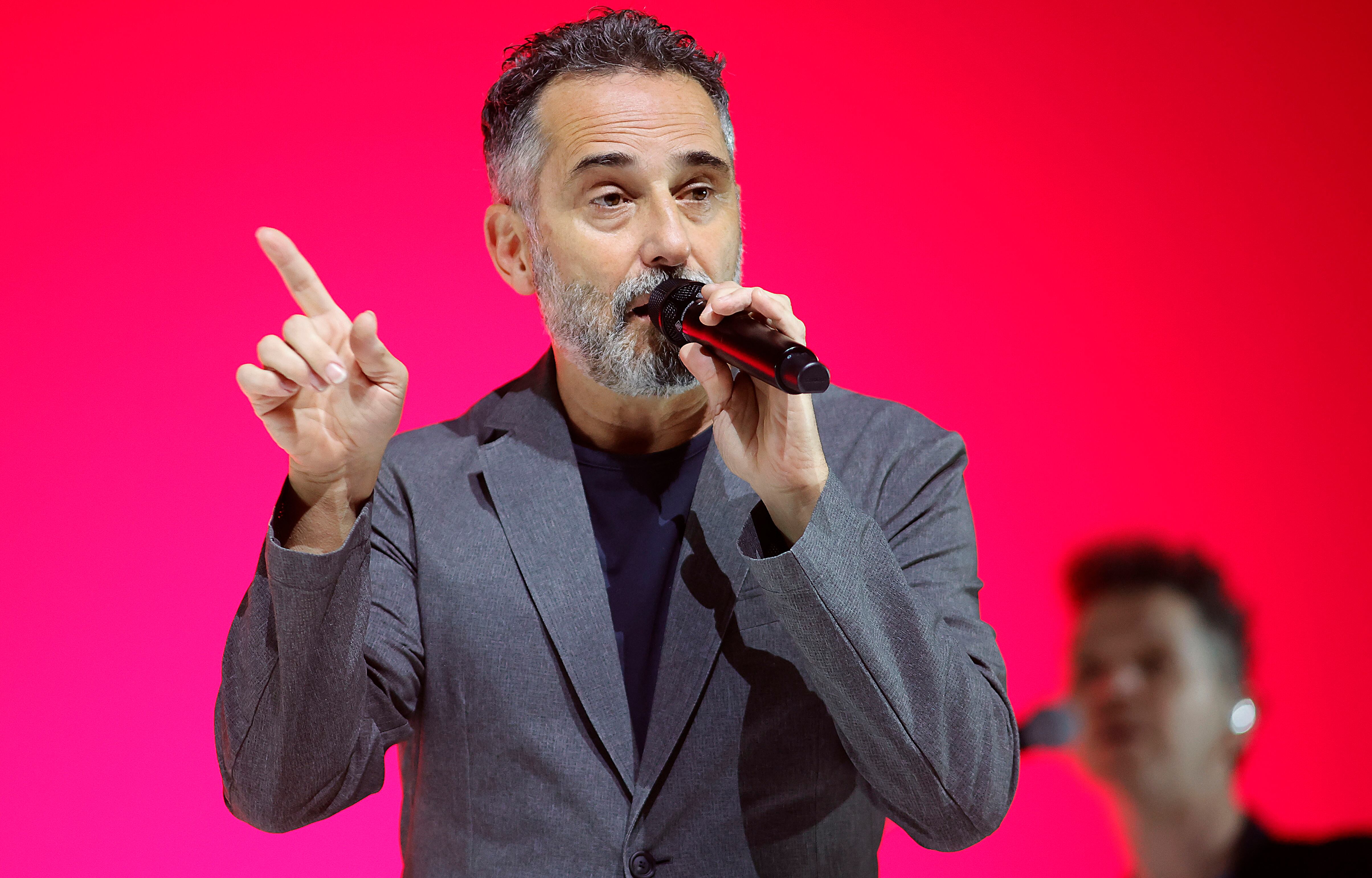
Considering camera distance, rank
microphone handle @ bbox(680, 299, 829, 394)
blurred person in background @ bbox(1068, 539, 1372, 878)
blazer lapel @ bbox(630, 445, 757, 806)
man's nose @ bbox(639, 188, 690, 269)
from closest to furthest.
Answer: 1. microphone handle @ bbox(680, 299, 829, 394)
2. blurred person in background @ bbox(1068, 539, 1372, 878)
3. blazer lapel @ bbox(630, 445, 757, 806)
4. man's nose @ bbox(639, 188, 690, 269)

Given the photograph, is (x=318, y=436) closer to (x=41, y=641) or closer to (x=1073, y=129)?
(x=41, y=641)

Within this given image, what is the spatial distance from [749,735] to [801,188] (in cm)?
130

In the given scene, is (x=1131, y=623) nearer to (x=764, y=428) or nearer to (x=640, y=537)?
(x=764, y=428)

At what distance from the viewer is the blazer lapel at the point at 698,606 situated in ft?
4.66

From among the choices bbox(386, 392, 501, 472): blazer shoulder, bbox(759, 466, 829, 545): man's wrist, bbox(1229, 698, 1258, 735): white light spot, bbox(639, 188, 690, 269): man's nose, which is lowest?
bbox(1229, 698, 1258, 735): white light spot

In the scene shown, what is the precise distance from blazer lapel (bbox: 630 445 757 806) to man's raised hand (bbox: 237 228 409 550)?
0.44 metres

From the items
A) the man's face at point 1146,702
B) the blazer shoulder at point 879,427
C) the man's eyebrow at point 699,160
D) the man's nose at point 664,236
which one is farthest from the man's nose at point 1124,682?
the man's eyebrow at point 699,160

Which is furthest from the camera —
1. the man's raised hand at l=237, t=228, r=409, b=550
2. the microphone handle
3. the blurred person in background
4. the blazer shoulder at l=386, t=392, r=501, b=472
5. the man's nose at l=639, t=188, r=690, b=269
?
the blazer shoulder at l=386, t=392, r=501, b=472

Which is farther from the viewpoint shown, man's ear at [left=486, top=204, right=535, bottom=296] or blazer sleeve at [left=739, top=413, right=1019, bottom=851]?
man's ear at [left=486, top=204, right=535, bottom=296]

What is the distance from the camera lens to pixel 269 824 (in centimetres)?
136

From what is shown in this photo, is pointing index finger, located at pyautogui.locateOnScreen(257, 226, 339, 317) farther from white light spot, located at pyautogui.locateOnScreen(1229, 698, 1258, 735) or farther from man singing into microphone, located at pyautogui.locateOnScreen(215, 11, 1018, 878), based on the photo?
white light spot, located at pyautogui.locateOnScreen(1229, 698, 1258, 735)

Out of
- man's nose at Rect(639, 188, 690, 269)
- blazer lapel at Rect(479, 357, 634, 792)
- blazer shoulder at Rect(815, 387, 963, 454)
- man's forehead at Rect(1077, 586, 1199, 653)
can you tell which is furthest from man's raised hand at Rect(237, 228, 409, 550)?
man's forehead at Rect(1077, 586, 1199, 653)

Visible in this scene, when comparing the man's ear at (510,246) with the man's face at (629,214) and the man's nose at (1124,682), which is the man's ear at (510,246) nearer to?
the man's face at (629,214)

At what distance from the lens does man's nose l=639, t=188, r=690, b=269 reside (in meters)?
1.53
